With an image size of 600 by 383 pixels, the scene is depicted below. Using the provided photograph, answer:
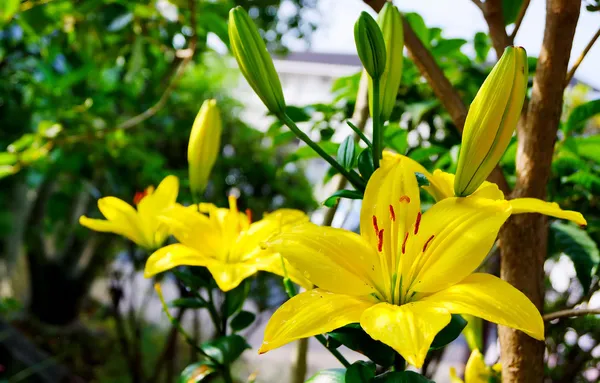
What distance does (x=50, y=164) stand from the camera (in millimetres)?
1421

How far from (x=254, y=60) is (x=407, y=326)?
0.60ft

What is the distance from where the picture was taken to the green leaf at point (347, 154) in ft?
0.98

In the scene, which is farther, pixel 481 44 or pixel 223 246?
pixel 481 44

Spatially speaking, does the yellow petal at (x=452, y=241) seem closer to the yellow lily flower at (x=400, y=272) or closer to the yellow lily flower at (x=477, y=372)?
the yellow lily flower at (x=400, y=272)

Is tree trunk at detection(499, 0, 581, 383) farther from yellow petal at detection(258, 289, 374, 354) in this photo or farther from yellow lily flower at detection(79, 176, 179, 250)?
yellow lily flower at detection(79, 176, 179, 250)

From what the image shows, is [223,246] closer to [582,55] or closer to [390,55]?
[390,55]

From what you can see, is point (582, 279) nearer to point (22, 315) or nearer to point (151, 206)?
point (151, 206)

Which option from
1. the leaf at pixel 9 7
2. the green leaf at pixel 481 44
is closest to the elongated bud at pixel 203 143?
the green leaf at pixel 481 44

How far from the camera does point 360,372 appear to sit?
260 mm

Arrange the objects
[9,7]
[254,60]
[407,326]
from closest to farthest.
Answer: [407,326]
[254,60]
[9,7]

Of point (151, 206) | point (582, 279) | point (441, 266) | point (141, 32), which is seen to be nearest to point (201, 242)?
point (151, 206)

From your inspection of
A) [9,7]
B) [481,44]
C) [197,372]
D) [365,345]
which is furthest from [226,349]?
[9,7]

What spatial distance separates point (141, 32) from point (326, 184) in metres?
0.71

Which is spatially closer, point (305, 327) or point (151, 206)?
point (305, 327)
